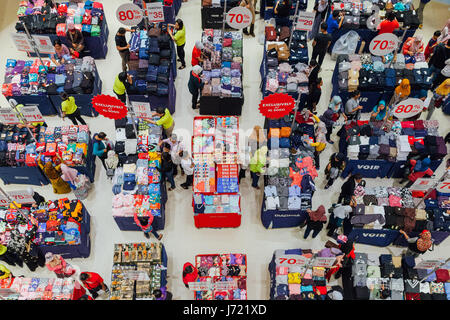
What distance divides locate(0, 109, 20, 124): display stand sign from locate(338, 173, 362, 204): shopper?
380 inches

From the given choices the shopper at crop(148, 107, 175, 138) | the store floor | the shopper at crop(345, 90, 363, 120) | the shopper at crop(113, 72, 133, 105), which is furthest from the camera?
the shopper at crop(345, 90, 363, 120)

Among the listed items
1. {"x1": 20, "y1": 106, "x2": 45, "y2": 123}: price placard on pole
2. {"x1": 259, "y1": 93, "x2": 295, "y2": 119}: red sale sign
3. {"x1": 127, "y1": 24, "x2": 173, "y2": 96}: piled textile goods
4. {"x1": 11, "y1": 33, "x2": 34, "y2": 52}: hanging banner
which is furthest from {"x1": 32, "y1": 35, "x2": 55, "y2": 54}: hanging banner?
{"x1": 259, "y1": 93, "x2": 295, "y2": 119}: red sale sign

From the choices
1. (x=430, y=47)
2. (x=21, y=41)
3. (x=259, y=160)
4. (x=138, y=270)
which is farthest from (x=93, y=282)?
(x=430, y=47)

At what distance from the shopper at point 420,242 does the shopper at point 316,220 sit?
87.0 inches

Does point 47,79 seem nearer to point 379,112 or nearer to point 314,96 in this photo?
point 314,96

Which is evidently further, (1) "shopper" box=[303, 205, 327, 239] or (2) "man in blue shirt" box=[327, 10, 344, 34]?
(2) "man in blue shirt" box=[327, 10, 344, 34]

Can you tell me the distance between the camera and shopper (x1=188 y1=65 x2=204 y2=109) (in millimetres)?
13985

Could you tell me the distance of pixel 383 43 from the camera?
13578 millimetres

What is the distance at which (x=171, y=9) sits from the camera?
676 inches

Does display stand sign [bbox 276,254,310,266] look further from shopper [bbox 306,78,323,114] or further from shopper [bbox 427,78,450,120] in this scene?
shopper [bbox 427,78,450,120]

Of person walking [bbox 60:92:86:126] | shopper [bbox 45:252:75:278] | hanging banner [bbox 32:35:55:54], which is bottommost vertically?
shopper [bbox 45:252:75:278]

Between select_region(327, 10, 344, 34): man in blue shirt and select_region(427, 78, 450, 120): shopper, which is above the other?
select_region(327, 10, 344, 34): man in blue shirt

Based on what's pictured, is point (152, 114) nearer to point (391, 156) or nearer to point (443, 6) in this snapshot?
point (391, 156)
